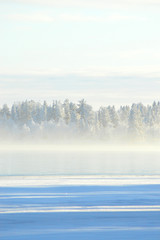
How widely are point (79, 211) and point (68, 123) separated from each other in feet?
490

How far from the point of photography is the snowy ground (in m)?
8.37

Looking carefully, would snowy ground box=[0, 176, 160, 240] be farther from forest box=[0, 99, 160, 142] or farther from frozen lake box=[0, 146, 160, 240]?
forest box=[0, 99, 160, 142]

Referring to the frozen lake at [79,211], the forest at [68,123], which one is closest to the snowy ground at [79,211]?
the frozen lake at [79,211]

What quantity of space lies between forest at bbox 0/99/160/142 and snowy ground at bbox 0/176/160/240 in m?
138

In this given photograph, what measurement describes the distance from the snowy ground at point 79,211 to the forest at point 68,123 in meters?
138

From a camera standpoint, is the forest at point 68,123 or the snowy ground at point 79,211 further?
the forest at point 68,123

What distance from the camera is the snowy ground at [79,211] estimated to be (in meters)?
8.37

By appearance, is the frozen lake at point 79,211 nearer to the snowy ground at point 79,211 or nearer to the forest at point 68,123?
the snowy ground at point 79,211

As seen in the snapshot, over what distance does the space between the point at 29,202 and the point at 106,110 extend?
159 meters

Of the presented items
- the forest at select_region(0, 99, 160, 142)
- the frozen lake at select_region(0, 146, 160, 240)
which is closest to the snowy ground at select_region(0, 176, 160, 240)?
the frozen lake at select_region(0, 146, 160, 240)

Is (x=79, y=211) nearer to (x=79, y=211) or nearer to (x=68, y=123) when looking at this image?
(x=79, y=211)

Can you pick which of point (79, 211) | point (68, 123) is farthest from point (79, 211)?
point (68, 123)
